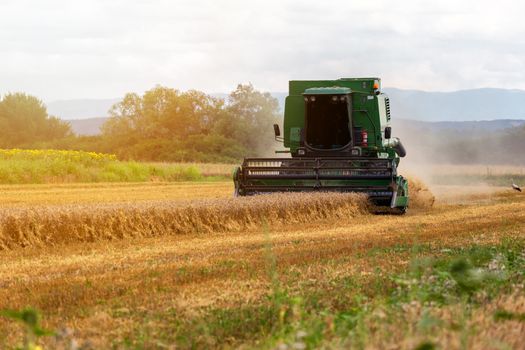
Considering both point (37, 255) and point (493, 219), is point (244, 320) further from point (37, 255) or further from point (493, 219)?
point (493, 219)

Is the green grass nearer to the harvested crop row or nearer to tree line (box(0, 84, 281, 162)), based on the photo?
the harvested crop row

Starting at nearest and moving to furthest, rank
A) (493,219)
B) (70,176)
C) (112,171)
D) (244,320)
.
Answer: (244,320) < (493,219) < (70,176) < (112,171)

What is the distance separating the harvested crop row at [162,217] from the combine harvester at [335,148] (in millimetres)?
690

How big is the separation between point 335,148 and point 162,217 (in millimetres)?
6231

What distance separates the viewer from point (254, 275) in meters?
8.41

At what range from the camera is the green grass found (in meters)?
30.6

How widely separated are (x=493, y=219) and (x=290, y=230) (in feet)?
12.1

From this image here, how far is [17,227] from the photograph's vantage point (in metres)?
13.0

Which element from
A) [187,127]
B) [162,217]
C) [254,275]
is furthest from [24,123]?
[254,275]

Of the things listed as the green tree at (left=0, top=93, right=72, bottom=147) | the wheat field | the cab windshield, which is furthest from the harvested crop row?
the green tree at (left=0, top=93, right=72, bottom=147)

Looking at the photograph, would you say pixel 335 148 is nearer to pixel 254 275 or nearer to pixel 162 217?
pixel 162 217

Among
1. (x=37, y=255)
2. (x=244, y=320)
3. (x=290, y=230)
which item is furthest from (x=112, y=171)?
(x=244, y=320)

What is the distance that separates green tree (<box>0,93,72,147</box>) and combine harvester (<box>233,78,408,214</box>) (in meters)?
51.3

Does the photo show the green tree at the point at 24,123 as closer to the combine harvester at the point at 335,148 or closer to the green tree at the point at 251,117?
the green tree at the point at 251,117
